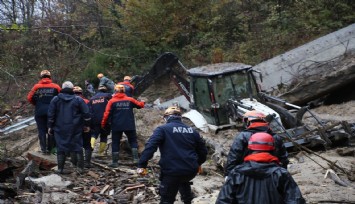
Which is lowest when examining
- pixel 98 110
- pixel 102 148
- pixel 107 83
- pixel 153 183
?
pixel 153 183

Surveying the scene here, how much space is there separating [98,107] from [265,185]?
697 cm

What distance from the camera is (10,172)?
9812 mm

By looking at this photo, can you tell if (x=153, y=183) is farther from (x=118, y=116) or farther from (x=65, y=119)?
(x=65, y=119)

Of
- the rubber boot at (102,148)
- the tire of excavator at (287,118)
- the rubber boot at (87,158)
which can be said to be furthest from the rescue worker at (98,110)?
the tire of excavator at (287,118)

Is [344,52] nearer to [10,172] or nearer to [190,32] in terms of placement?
[190,32]

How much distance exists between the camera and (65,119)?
32.0 ft

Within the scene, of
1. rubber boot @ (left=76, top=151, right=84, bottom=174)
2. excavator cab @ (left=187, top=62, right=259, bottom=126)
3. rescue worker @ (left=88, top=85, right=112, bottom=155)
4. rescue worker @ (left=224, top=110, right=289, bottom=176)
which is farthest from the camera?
excavator cab @ (left=187, top=62, right=259, bottom=126)

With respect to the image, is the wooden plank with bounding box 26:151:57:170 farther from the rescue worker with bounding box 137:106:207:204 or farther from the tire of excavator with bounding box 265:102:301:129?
the tire of excavator with bounding box 265:102:301:129

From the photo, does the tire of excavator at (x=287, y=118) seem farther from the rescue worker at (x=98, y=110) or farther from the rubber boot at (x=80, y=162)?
the rubber boot at (x=80, y=162)

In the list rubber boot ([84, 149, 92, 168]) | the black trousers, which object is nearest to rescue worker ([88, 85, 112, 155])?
rubber boot ([84, 149, 92, 168])

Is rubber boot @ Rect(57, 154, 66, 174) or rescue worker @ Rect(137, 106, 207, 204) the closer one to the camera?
rescue worker @ Rect(137, 106, 207, 204)

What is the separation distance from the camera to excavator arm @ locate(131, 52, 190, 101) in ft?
55.8

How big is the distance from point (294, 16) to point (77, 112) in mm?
17575

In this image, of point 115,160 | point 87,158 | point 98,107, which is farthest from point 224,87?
point 87,158
